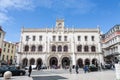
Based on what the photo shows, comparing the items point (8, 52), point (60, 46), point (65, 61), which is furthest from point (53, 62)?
point (8, 52)

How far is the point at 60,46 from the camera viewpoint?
169ft

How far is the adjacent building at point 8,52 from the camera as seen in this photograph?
6006 cm

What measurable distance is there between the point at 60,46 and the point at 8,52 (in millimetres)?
25594

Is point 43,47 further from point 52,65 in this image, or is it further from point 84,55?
point 84,55

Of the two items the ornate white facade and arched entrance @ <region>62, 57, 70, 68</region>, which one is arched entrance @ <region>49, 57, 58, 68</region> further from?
arched entrance @ <region>62, 57, 70, 68</region>

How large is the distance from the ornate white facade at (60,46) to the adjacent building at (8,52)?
12.9 m

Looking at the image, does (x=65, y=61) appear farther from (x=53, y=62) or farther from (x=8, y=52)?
(x=8, y=52)

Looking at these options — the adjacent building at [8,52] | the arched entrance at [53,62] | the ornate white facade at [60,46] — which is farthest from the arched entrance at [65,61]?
the adjacent building at [8,52]

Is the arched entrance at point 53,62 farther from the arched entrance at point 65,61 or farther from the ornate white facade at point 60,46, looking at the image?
the arched entrance at point 65,61

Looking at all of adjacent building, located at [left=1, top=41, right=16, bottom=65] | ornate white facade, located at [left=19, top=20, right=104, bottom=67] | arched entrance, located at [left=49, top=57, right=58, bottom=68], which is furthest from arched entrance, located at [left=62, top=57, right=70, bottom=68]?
adjacent building, located at [left=1, top=41, right=16, bottom=65]

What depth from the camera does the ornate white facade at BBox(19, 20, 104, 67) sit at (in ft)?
166

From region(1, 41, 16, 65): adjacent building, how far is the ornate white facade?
42.3 ft

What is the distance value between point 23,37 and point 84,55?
2218 centimetres

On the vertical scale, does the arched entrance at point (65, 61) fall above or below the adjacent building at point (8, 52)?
below
